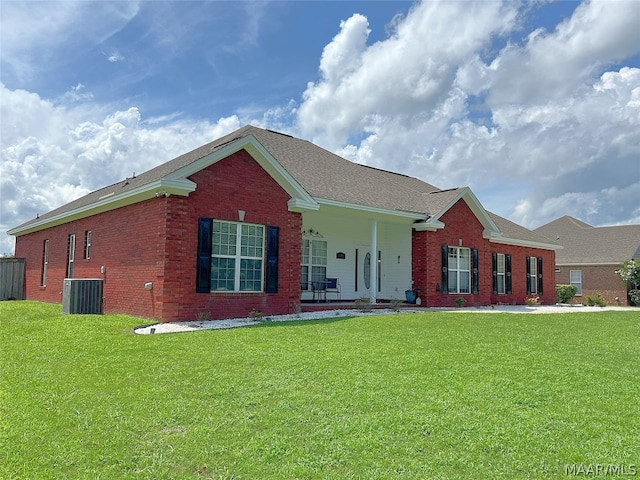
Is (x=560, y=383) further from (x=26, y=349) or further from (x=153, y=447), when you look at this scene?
(x=26, y=349)

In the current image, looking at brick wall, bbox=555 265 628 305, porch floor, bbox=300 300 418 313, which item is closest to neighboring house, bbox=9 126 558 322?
porch floor, bbox=300 300 418 313

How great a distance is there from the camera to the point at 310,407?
542 centimetres

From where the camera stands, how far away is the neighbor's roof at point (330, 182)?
55.8 ft

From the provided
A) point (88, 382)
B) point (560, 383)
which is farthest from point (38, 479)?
point (560, 383)

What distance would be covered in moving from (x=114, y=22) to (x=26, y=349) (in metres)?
8.36

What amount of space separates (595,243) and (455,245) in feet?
65.9

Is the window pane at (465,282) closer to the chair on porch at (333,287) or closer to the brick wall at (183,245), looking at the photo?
the chair on porch at (333,287)

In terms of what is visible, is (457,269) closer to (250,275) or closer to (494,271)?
(494,271)

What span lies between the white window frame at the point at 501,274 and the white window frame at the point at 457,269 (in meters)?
3.26

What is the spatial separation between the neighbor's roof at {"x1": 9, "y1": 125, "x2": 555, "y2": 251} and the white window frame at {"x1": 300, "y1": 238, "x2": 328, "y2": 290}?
7.86 feet

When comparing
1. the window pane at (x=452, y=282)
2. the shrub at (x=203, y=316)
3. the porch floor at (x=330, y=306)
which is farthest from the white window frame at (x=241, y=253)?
the window pane at (x=452, y=282)

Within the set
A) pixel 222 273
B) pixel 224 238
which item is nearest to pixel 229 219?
pixel 224 238

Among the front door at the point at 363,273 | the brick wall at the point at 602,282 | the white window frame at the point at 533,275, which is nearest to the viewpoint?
the front door at the point at 363,273

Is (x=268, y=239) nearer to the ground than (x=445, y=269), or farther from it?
farther from it
